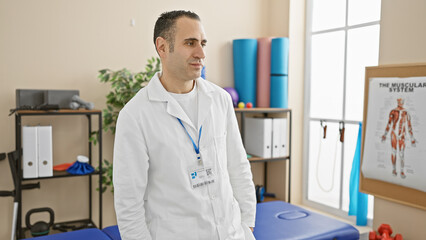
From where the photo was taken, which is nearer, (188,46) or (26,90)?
(188,46)

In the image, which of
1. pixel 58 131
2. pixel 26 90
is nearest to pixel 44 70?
pixel 26 90

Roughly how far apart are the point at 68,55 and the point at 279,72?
1.85 metres

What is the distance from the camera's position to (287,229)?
7.35 ft

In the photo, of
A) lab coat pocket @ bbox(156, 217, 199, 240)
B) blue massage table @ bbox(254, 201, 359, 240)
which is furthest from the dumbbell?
lab coat pocket @ bbox(156, 217, 199, 240)

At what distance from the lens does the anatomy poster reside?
2508 millimetres

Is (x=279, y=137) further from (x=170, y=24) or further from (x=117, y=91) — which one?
(x=170, y=24)

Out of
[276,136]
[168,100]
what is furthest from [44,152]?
[276,136]

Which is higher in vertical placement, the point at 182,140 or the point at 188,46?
the point at 188,46

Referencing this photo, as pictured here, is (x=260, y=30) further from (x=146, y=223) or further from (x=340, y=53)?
(x=146, y=223)

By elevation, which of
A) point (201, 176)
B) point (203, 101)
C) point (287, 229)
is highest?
point (203, 101)

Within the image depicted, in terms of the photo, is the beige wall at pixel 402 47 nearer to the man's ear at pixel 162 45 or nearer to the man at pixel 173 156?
the man at pixel 173 156

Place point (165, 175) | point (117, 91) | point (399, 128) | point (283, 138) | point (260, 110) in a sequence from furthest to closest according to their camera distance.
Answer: point (283, 138), point (260, 110), point (117, 91), point (399, 128), point (165, 175)

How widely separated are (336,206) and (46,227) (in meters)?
2.52

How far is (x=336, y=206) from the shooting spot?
11.9 feet
